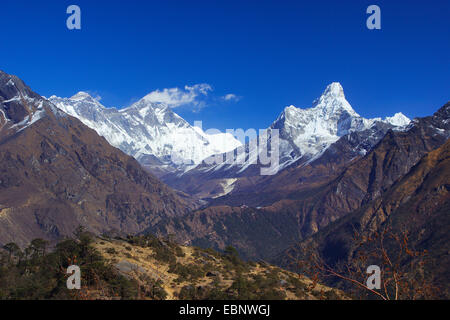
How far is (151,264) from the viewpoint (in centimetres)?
5269

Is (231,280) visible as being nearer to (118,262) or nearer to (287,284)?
(287,284)

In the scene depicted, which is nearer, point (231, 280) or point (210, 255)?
point (231, 280)

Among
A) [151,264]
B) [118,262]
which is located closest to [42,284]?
[118,262]
